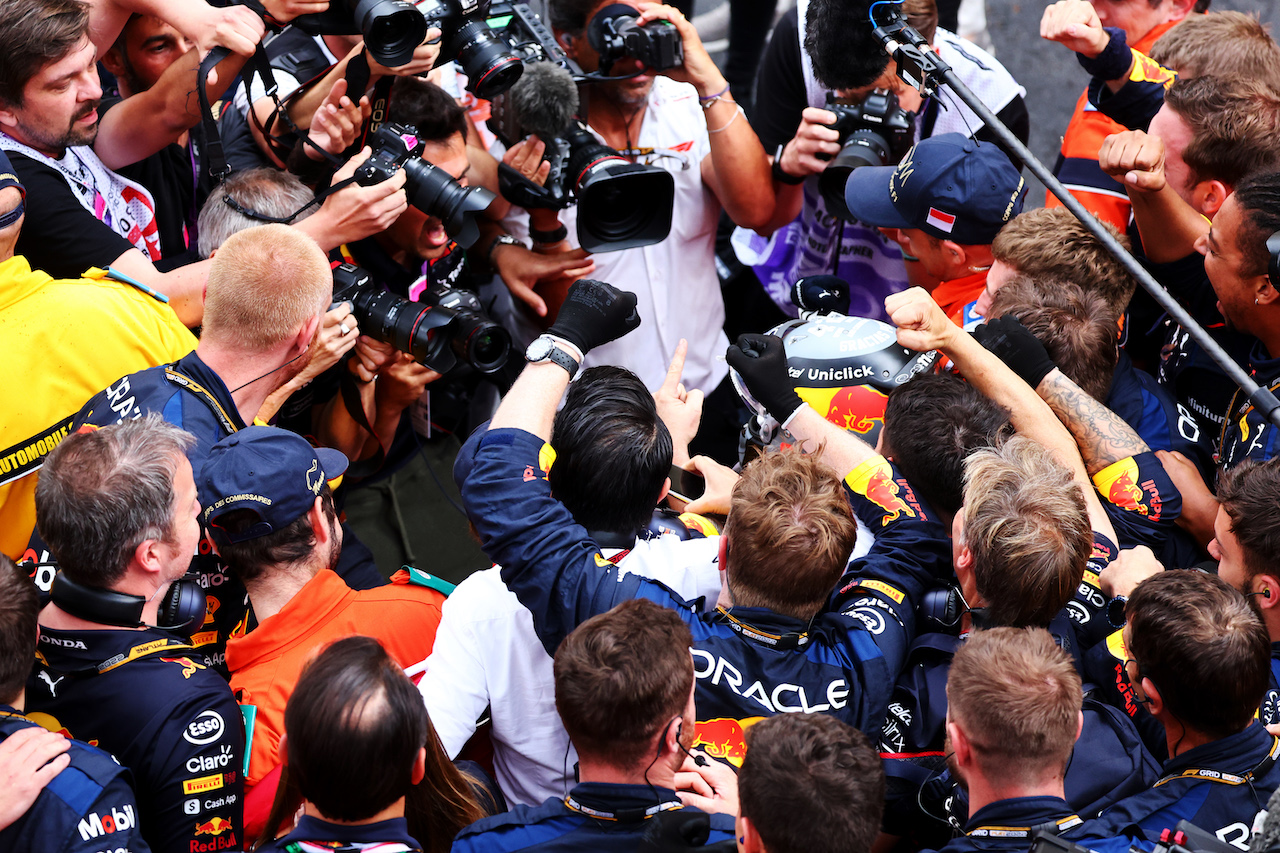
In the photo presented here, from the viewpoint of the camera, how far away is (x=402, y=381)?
337 centimetres

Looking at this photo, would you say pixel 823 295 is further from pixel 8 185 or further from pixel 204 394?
pixel 8 185

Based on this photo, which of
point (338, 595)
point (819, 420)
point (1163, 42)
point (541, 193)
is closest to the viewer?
point (338, 595)

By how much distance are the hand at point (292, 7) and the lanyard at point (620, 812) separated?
7.86 feet

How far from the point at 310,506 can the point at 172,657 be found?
1.48ft

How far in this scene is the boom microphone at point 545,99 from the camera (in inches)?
136

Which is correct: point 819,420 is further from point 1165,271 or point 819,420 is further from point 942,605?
point 1165,271

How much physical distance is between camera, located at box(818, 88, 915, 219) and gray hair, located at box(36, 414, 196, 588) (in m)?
2.34

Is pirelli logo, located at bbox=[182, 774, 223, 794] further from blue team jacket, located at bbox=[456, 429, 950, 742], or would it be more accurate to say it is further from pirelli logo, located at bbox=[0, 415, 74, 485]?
pirelli logo, located at bbox=[0, 415, 74, 485]

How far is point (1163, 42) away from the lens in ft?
12.8

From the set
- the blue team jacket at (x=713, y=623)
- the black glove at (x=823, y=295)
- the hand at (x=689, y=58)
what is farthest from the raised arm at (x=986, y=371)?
the hand at (x=689, y=58)

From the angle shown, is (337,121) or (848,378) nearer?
(848,378)

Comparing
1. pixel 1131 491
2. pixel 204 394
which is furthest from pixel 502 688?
pixel 1131 491

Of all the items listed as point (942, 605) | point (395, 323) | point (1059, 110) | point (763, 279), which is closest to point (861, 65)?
point (763, 279)

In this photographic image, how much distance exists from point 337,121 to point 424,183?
0.37 meters
